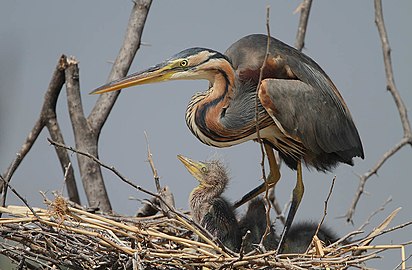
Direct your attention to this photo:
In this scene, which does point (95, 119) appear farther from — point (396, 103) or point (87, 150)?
point (396, 103)

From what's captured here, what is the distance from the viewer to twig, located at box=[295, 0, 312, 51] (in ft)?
17.9

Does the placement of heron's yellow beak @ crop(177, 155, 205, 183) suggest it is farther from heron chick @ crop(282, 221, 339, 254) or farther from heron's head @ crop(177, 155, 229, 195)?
heron chick @ crop(282, 221, 339, 254)

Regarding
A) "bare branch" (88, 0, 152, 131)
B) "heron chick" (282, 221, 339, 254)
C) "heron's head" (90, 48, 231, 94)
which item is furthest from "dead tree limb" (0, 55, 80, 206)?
"heron chick" (282, 221, 339, 254)

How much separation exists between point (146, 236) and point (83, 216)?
0.29 metres

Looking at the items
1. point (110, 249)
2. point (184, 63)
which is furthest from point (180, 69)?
point (110, 249)

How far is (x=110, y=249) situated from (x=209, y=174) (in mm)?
805

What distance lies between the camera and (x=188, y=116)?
14.1ft

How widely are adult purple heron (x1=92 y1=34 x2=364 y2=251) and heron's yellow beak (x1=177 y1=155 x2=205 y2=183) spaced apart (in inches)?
5.3

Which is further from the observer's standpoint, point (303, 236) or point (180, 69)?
point (303, 236)

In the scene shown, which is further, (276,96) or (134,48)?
(134,48)

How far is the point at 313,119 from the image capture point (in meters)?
4.41

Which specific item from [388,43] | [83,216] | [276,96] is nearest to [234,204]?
[276,96]

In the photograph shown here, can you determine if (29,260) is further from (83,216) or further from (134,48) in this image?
(134,48)

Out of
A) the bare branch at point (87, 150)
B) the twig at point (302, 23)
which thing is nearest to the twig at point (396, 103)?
the twig at point (302, 23)
